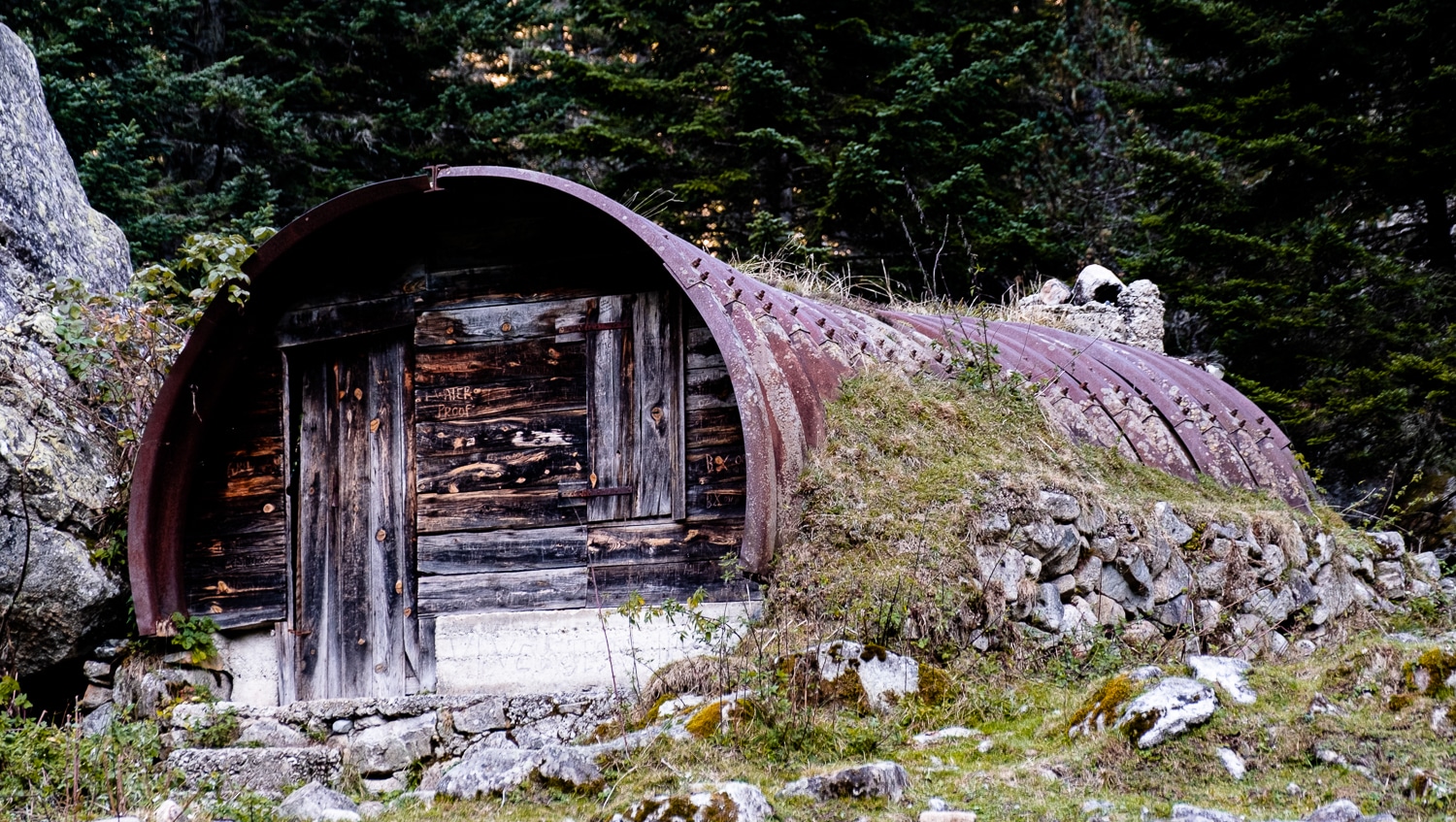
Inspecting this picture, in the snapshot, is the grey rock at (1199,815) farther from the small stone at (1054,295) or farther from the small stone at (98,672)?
the small stone at (1054,295)

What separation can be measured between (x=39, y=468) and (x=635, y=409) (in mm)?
3854

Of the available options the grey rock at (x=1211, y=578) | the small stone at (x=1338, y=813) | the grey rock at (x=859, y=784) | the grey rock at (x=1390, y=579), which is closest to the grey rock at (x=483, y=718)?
the grey rock at (x=859, y=784)

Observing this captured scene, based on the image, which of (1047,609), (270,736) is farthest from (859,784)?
(270,736)

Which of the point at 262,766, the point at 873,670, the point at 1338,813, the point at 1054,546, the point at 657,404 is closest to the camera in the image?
the point at 1338,813

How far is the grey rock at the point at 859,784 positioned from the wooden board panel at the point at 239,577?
429cm

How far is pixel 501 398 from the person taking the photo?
6.60 meters

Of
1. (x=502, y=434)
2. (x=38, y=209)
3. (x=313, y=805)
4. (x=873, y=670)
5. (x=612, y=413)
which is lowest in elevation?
(x=313, y=805)

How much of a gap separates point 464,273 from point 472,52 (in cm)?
1254

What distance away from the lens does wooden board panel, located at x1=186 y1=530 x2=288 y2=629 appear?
273 inches

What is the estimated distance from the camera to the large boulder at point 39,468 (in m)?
6.58

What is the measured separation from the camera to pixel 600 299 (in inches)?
256

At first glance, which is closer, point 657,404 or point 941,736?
point 941,736

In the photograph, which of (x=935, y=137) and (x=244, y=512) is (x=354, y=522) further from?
(x=935, y=137)

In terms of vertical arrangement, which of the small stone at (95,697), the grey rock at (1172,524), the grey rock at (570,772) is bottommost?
the small stone at (95,697)
